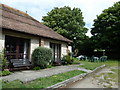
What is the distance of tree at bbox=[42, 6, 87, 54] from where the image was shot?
82.9 ft

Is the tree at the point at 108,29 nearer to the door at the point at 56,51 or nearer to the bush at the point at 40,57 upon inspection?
the door at the point at 56,51

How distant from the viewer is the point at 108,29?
897 inches

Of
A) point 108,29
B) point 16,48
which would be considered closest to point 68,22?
point 108,29

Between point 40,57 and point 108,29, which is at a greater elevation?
point 108,29

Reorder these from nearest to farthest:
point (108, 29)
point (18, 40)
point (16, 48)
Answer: point (16, 48)
point (18, 40)
point (108, 29)

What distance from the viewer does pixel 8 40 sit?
28.0 ft

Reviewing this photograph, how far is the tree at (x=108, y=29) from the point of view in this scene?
22234 mm

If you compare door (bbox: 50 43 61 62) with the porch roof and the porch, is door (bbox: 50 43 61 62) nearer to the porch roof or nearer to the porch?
the porch roof

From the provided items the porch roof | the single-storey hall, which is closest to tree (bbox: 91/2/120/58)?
the porch roof

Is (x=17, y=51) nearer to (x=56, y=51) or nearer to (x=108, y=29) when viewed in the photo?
(x=56, y=51)

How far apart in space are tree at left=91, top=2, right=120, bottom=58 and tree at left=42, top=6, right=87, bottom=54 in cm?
339

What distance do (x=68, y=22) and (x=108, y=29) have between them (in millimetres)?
9123

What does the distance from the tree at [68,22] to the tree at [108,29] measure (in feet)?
11.1

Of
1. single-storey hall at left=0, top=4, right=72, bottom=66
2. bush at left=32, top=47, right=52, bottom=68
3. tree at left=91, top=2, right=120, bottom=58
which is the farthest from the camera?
tree at left=91, top=2, right=120, bottom=58
